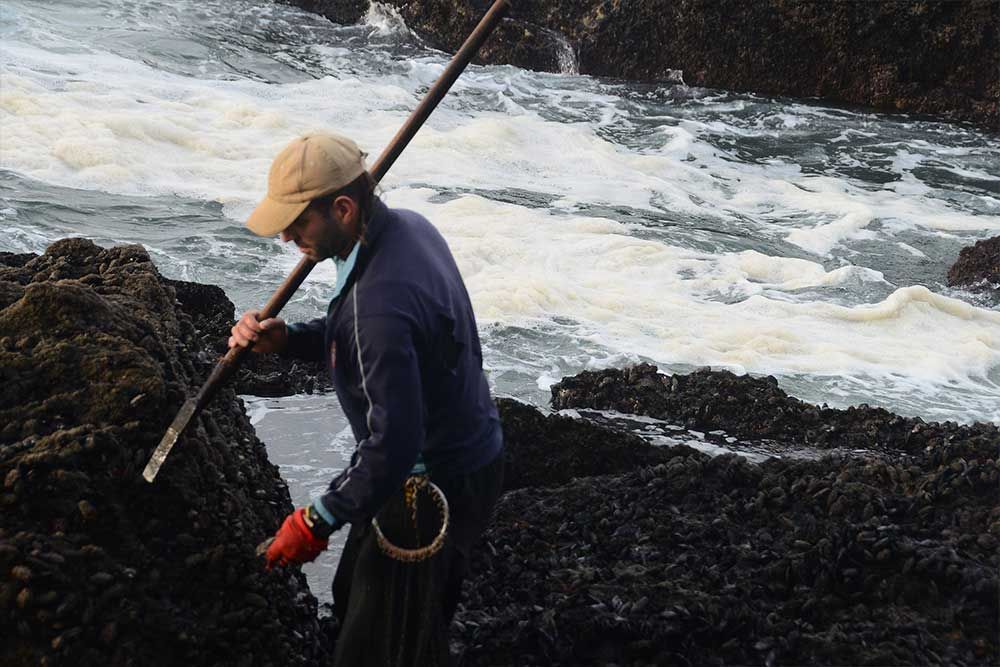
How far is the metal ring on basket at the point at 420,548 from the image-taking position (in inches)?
134

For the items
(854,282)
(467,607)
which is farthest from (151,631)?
(854,282)

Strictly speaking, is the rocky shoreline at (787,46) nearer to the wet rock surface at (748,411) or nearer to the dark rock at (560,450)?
the wet rock surface at (748,411)

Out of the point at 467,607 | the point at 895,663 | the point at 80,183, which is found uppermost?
the point at 895,663

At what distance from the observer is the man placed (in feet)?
10.2

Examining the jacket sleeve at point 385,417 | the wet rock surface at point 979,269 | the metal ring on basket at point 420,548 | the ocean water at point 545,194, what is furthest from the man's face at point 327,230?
the wet rock surface at point 979,269

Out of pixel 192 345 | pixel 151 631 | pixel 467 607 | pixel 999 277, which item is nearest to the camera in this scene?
pixel 151 631

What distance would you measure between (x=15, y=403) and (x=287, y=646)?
1245 mm

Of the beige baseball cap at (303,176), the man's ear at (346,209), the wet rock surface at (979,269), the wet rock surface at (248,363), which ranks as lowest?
the wet rock surface at (979,269)

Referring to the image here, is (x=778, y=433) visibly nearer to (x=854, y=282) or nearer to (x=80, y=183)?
(x=854, y=282)

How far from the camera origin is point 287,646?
3.85 meters

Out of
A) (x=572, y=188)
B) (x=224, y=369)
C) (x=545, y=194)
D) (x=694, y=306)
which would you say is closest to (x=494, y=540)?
(x=224, y=369)

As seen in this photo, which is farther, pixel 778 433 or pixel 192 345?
pixel 778 433

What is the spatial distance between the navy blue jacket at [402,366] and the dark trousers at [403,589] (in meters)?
0.12

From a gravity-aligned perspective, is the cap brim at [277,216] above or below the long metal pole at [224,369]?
above
